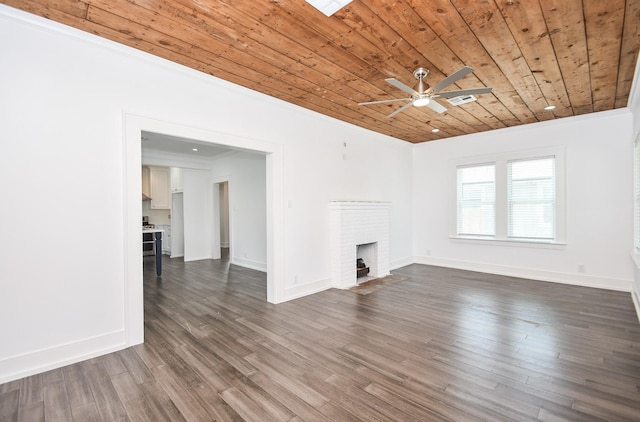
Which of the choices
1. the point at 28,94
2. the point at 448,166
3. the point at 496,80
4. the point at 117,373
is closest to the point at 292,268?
the point at 117,373

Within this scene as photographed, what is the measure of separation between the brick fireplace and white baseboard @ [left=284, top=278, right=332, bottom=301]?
201 mm

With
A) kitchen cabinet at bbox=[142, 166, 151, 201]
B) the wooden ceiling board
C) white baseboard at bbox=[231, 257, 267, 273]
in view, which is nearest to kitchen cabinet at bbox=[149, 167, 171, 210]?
kitchen cabinet at bbox=[142, 166, 151, 201]

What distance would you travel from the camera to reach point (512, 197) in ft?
19.0

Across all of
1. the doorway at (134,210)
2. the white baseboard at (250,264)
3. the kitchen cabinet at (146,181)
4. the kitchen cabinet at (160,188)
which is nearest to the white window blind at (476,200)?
the white baseboard at (250,264)

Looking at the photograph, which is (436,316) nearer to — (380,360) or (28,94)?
(380,360)

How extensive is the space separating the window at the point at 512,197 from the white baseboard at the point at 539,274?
0.57 m

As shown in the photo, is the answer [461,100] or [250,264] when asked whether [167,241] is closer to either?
[250,264]

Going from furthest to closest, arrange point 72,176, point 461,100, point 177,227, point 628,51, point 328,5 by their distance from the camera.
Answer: point 177,227 → point 461,100 → point 628,51 → point 72,176 → point 328,5

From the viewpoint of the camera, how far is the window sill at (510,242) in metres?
5.28

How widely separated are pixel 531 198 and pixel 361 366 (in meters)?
5.07

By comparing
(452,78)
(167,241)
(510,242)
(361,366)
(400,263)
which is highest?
(452,78)

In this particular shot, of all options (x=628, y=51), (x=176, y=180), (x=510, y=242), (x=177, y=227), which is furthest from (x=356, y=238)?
(x=176, y=180)

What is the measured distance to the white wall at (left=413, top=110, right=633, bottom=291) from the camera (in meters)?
4.68

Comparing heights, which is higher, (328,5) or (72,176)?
(328,5)
